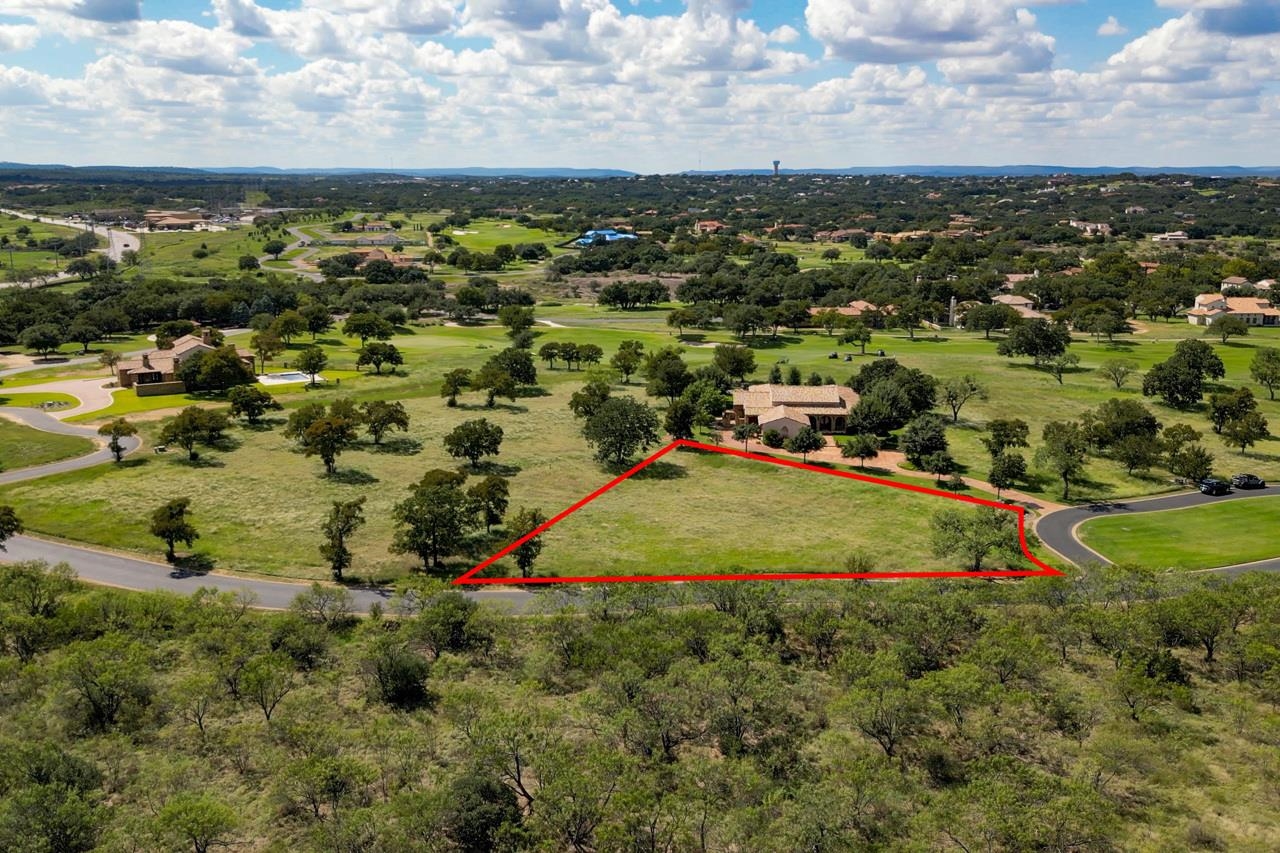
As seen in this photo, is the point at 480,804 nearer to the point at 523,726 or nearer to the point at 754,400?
the point at 523,726

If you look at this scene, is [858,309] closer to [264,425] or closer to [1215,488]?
[1215,488]

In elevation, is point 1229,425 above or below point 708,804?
above

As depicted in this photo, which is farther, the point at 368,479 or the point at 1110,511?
the point at 368,479

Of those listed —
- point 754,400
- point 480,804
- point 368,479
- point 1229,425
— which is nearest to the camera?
point 480,804

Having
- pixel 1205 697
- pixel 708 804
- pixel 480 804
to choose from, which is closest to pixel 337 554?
pixel 480 804

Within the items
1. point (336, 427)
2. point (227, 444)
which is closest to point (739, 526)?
point (336, 427)

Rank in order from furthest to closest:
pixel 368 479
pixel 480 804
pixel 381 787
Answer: pixel 368 479, pixel 381 787, pixel 480 804

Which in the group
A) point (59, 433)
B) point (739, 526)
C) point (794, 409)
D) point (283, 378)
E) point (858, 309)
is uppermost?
point (858, 309)

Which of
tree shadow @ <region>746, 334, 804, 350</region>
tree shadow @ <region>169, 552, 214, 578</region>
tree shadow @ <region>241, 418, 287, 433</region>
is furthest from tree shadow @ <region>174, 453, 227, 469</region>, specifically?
tree shadow @ <region>746, 334, 804, 350</region>
